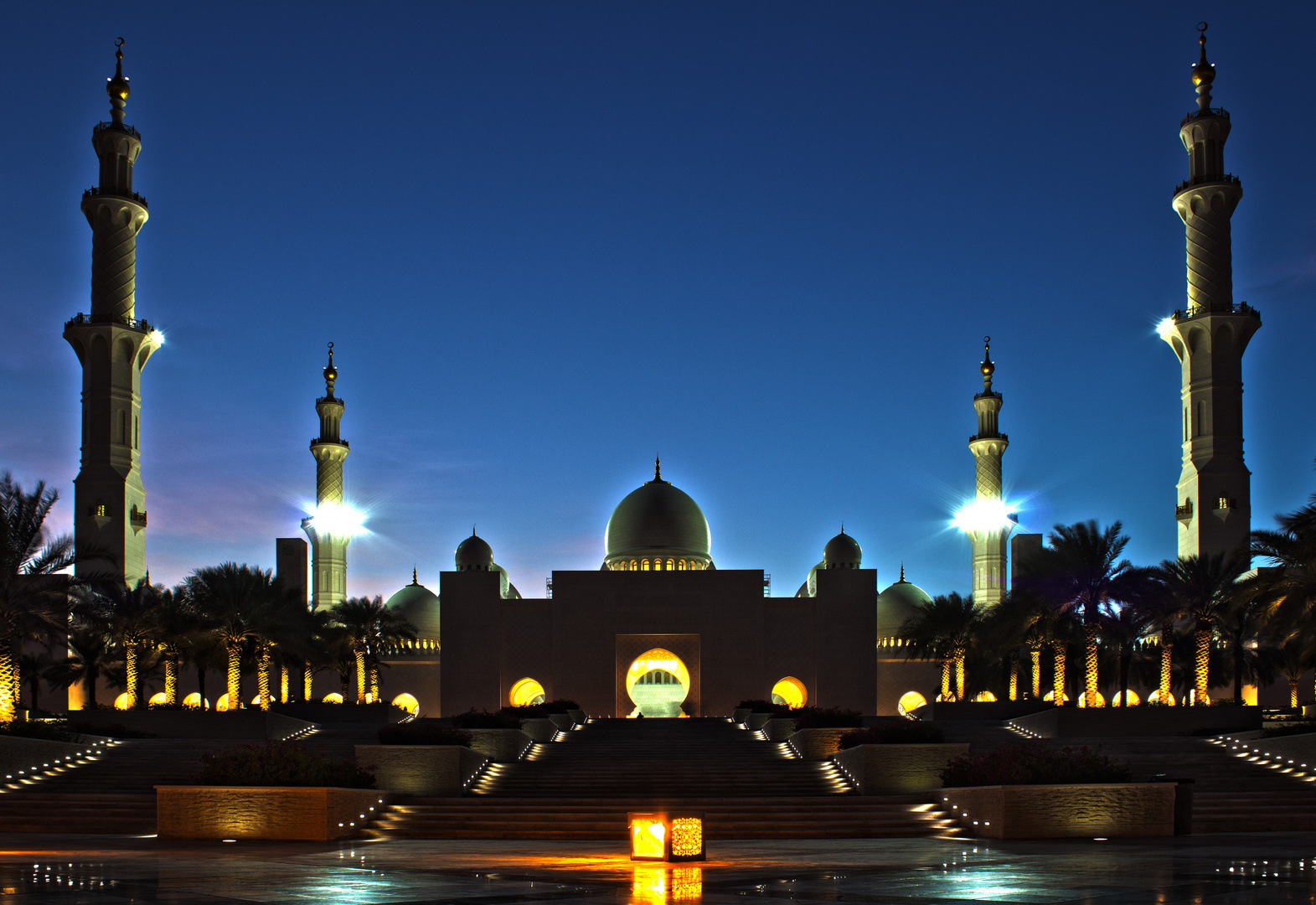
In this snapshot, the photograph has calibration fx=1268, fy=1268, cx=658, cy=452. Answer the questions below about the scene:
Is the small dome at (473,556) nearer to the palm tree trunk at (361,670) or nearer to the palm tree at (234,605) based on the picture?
the palm tree trunk at (361,670)

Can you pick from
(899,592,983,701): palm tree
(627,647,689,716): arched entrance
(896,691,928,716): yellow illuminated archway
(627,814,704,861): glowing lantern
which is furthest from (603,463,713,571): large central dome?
(627,814,704,861): glowing lantern

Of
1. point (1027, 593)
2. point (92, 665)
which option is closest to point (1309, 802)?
point (1027, 593)

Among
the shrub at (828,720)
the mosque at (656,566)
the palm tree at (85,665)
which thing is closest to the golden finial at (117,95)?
the mosque at (656,566)

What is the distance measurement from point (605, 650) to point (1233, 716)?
24.1 metres

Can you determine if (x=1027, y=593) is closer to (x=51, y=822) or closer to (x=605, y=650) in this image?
(x=605, y=650)

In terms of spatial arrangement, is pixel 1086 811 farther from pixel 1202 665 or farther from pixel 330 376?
pixel 330 376

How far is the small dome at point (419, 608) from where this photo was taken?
54844mm

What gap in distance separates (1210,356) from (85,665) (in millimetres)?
37404

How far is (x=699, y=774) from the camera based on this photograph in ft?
72.9

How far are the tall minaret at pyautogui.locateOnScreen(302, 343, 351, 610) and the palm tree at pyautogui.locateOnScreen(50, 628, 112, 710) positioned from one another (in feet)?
41.4

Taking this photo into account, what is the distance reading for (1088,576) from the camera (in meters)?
30.5

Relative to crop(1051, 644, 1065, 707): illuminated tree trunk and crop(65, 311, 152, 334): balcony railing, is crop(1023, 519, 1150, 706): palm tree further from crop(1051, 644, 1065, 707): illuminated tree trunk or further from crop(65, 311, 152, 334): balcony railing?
crop(65, 311, 152, 334): balcony railing

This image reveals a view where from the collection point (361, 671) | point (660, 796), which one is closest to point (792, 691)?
point (361, 671)

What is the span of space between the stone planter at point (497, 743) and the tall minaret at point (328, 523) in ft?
96.1
